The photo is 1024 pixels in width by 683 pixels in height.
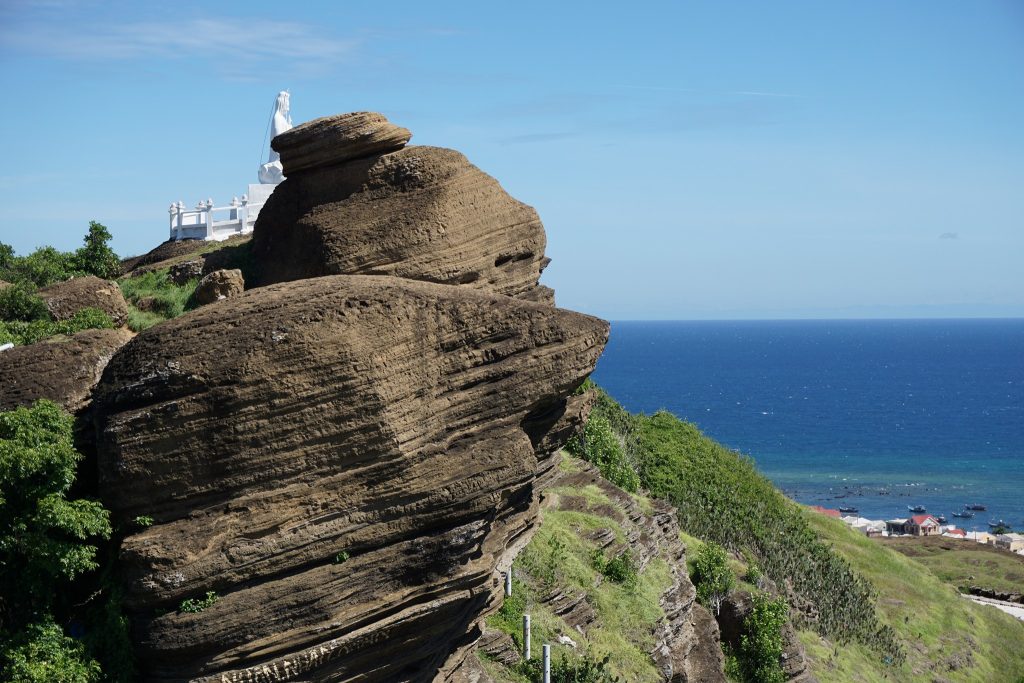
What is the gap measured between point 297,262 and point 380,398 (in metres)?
7.98

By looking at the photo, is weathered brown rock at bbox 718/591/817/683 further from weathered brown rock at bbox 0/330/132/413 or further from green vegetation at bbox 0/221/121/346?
weathered brown rock at bbox 0/330/132/413

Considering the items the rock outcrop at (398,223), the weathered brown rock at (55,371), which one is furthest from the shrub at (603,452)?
the weathered brown rock at (55,371)

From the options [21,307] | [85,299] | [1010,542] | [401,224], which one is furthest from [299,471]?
[1010,542]

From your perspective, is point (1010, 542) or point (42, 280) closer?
point (42, 280)

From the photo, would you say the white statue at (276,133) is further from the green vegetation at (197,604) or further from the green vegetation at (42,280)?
the green vegetation at (197,604)

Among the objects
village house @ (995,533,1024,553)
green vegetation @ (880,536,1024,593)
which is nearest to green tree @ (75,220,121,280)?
green vegetation @ (880,536,1024,593)

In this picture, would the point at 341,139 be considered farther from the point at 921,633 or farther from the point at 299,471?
the point at 921,633

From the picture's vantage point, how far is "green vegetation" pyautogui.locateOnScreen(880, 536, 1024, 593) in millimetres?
69625

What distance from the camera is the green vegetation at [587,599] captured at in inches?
1046

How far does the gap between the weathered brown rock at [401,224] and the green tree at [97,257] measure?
26.2 ft

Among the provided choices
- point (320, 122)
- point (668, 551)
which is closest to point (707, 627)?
point (668, 551)

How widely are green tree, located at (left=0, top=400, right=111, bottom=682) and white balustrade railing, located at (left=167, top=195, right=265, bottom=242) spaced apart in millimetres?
15183

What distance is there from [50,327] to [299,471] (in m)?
8.91

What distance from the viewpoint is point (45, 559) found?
1681cm
